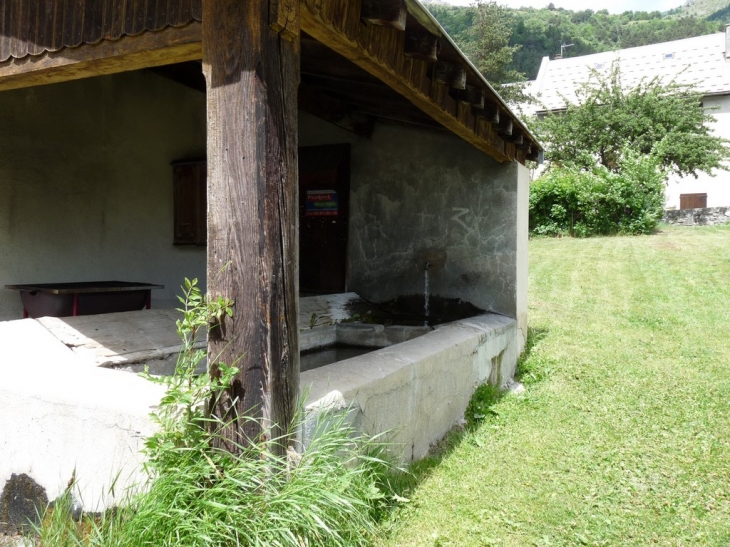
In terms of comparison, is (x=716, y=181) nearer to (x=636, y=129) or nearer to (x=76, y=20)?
(x=636, y=129)

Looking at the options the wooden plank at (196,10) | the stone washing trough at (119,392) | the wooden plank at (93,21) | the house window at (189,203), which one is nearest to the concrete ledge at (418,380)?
the stone washing trough at (119,392)

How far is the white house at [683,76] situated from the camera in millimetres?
24125

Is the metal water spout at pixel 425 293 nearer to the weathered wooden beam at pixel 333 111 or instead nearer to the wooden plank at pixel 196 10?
the weathered wooden beam at pixel 333 111

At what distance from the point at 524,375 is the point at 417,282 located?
145 cm

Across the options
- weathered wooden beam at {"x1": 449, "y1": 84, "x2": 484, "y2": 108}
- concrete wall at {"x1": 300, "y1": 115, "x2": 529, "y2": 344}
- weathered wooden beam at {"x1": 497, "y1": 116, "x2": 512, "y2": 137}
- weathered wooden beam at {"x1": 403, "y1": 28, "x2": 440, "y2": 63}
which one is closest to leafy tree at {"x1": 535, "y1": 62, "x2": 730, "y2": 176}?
concrete wall at {"x1": 300, "y1": 115, "x2": 529, "y2": 344}

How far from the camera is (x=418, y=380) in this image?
3715 millimetres

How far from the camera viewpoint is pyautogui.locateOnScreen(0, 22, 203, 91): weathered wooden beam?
8.26 feet

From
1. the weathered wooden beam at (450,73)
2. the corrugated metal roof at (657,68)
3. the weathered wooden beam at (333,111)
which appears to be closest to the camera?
the weathered wooden beam at (450,73)

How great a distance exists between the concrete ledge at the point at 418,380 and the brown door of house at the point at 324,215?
196cm

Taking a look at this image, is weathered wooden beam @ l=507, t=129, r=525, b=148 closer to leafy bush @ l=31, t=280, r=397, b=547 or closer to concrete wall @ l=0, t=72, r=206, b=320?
concrete wall @ l=0, t=72, r=206, b=320

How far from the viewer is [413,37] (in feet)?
10.5

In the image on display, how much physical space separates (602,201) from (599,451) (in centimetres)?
1398

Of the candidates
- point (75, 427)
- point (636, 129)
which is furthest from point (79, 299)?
point (636, 129)

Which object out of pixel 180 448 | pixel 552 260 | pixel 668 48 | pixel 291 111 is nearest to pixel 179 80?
pixel 291 111
